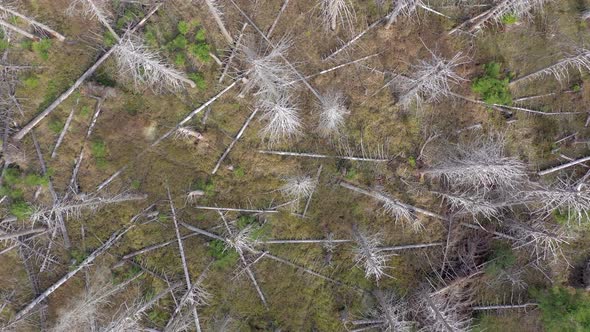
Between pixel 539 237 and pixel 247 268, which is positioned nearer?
pixel 539 237

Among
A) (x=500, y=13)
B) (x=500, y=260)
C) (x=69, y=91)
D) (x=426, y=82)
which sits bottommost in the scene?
(x=500, y=260)

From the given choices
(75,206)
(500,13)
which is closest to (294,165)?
(75,206)

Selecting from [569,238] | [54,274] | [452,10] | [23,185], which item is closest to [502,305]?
[569,238]

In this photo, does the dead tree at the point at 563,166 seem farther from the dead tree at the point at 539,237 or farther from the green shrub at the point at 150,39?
the green shrub at the point at 150,39

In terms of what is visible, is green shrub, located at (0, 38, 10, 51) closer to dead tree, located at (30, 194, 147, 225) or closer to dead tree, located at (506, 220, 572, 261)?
dead tree, located at (30, 194, 147, 225)

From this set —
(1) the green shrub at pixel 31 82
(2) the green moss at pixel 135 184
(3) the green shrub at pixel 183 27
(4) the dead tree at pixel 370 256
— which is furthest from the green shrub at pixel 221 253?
(1) the green shrub at pixel 31 82

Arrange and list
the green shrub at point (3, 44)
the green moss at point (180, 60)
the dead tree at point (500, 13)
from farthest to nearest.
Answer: the dead tree at point (500, 13), the green moss at point (180, 60), the green shrub at point (3, 44)

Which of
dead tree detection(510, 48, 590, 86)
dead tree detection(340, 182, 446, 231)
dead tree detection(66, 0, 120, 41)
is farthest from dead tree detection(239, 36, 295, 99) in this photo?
dead tree detection(510, 48, 590, 86)

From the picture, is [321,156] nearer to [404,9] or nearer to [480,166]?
[480,166]
